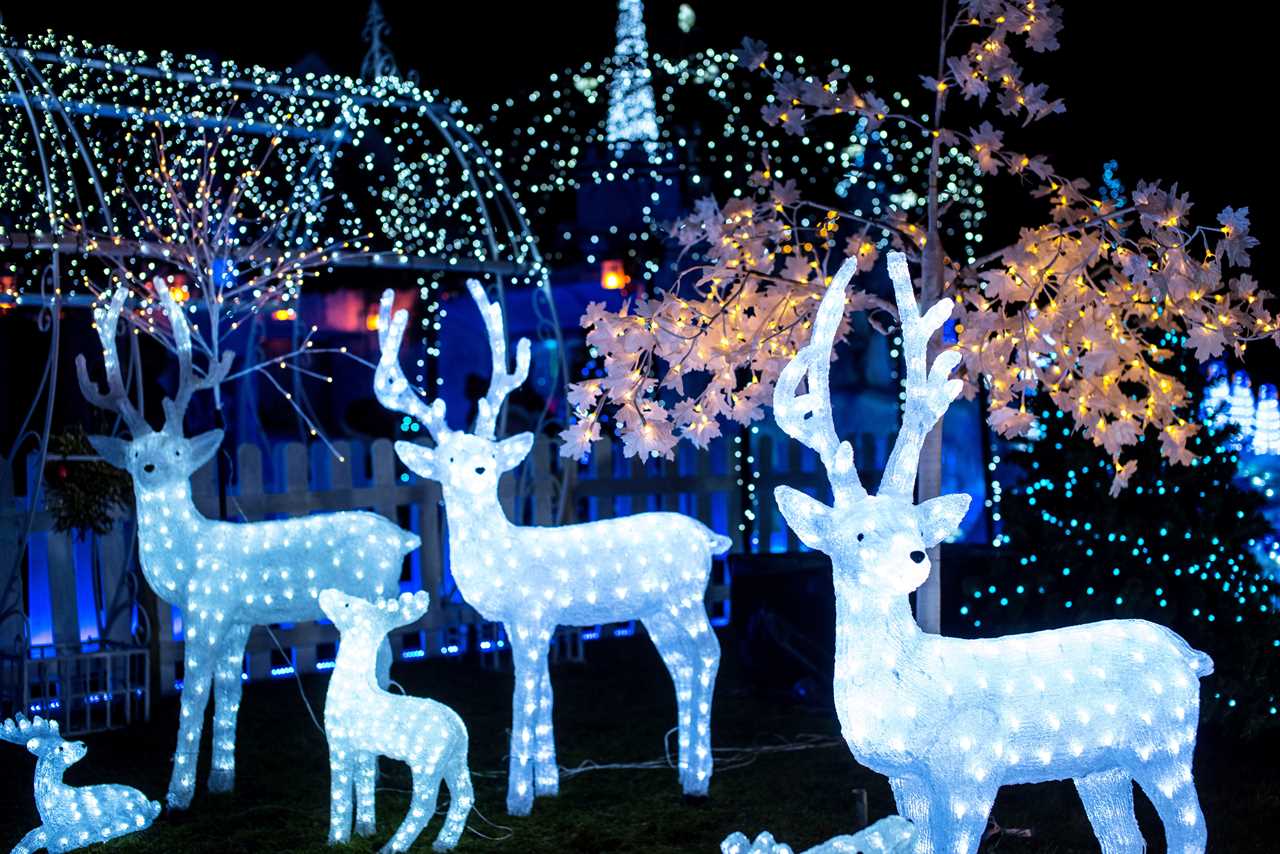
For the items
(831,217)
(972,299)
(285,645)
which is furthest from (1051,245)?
(285,645)

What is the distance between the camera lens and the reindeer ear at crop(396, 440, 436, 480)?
5796 millimetres

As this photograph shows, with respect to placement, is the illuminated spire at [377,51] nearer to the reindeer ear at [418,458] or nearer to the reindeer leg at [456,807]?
the reindeer ear at [418,458]

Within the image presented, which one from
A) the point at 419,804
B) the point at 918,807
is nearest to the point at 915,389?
the point at 918,807

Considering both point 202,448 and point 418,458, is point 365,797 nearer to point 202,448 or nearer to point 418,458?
point 418,458

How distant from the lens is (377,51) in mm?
11977

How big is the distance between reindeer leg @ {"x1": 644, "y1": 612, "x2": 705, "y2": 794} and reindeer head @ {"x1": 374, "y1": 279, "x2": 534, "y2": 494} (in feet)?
3.12

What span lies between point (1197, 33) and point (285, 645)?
6683 millimetres

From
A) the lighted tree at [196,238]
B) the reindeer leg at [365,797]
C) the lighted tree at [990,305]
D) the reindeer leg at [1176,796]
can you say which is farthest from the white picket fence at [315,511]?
the reindeer leg at [1176,796]

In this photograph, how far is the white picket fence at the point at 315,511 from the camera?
309 inches

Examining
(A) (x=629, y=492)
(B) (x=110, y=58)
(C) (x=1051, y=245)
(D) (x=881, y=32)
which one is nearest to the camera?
(C) (x=1051, y=245)

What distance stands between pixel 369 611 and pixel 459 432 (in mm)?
916

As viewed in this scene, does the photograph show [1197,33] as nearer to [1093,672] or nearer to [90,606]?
[1093,672]

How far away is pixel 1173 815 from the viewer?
13.2ft

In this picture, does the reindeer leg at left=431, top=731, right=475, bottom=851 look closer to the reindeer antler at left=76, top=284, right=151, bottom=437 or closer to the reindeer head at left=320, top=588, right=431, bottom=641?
the reindeer head at left=320, top=588, right=431, bottom=641
